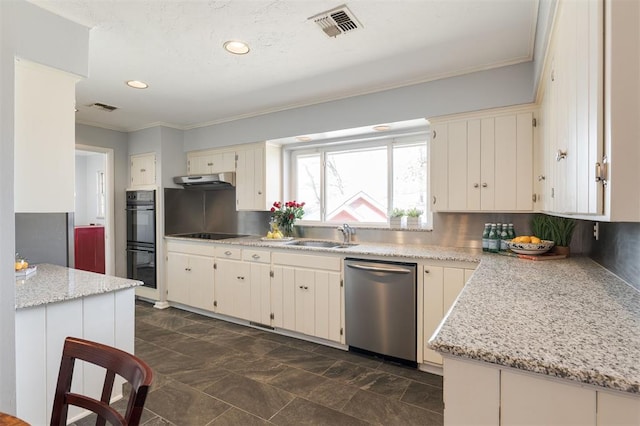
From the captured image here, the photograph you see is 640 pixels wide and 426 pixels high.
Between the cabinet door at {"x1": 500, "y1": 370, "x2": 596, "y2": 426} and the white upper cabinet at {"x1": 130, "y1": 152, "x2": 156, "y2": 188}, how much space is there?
4573mm

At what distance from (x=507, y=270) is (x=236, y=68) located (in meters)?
2.45

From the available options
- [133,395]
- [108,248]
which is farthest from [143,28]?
[108,248]

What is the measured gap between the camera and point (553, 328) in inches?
40.3

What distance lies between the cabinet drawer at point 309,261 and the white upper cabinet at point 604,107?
197cm

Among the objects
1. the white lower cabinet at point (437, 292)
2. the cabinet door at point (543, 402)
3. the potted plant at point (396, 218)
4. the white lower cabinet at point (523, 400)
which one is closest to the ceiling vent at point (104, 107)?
the potted plant at point (396, 218)

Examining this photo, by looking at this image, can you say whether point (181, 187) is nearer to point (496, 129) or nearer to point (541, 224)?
point (496, 129)

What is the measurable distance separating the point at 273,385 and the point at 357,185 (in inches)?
88.4

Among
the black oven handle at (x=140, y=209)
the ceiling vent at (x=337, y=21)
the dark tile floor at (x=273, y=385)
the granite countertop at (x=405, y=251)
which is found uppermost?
the ceiling vent at (x=337, y=21)

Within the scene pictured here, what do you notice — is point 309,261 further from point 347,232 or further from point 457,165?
point 457,165

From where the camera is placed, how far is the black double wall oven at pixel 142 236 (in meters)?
4.39

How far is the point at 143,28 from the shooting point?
209 centimetres

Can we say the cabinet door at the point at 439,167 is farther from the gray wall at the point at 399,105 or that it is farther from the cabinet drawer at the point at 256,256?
the cabinet drawer at the point at 256,256

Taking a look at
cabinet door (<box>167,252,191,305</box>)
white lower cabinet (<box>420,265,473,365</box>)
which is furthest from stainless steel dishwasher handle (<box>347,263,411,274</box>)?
cabinet door (<box>167,252,191,305</box>)

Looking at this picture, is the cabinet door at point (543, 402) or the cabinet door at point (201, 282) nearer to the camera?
the cabinet door at point (543, 402)
